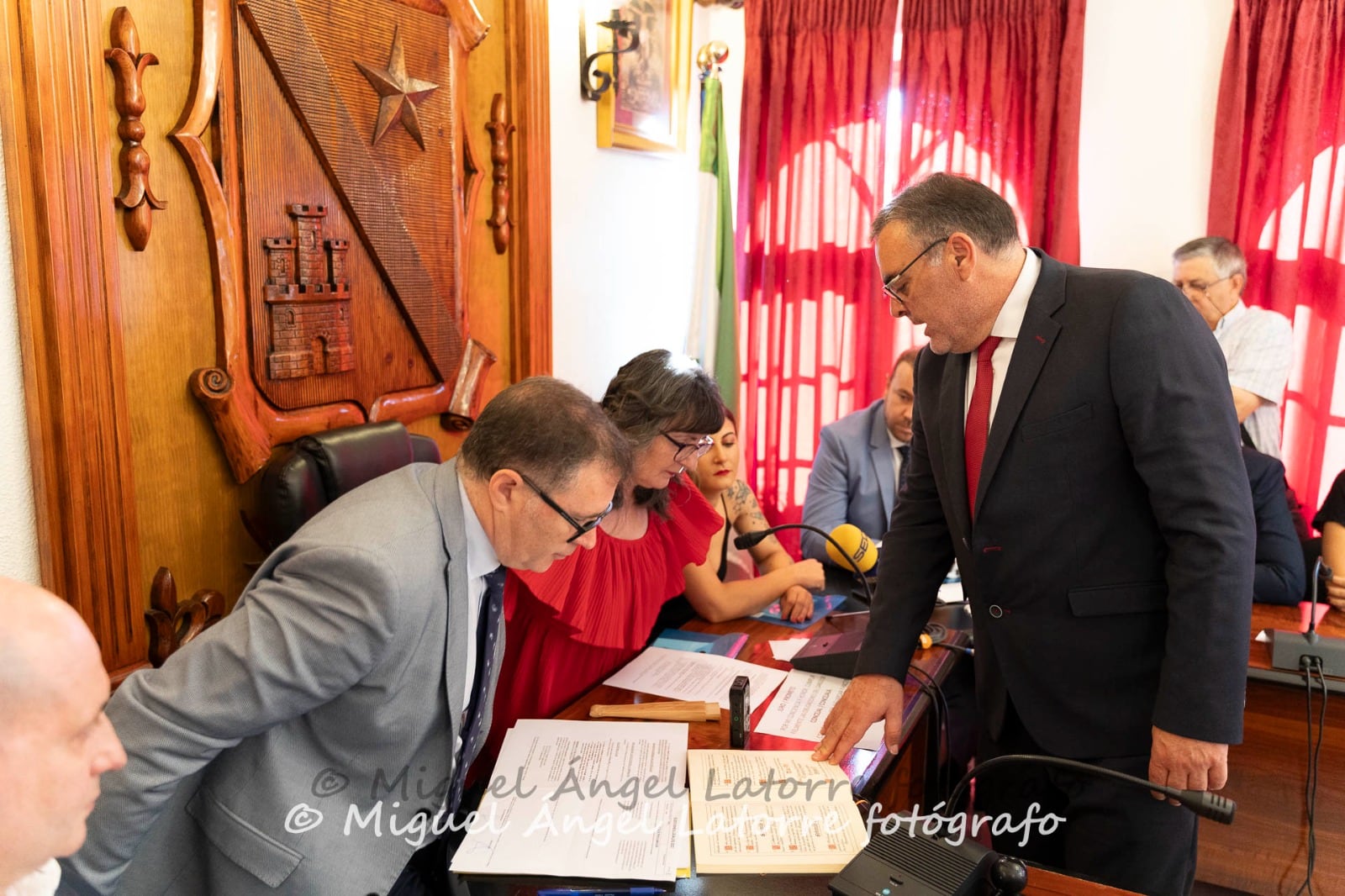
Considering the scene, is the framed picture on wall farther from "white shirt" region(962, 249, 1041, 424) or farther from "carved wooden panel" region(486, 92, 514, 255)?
"white shirt" region(962, 249, 1041, 424)

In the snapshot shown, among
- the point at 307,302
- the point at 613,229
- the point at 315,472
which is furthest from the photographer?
the point at 613,229

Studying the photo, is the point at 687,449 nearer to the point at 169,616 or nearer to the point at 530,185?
the point at 169,616

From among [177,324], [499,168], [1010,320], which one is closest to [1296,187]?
[1010,320]

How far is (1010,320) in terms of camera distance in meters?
1.74

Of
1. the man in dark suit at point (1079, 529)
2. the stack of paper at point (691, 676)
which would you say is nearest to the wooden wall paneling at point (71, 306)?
the stack of paper at point (691, 676)

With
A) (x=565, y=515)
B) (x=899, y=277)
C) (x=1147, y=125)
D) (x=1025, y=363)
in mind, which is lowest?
(x=565, y=515)

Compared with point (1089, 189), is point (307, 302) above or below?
below

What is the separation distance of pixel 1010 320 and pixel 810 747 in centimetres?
79

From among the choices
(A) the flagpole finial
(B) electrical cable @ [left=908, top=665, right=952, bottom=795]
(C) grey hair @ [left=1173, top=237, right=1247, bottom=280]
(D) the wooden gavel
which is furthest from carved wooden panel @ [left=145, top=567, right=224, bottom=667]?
(C) grey hair @ [left=1173, top=237, right=1247, bottom=280]

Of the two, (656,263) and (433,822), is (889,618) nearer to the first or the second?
(433,822)

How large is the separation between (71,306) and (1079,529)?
175 cm

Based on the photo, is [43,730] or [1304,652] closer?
[43,730]

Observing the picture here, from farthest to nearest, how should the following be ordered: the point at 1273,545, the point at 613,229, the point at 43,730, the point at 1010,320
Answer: the point at 613,229
the point at 1273,545
the point at 1010,320
the point at 43,730

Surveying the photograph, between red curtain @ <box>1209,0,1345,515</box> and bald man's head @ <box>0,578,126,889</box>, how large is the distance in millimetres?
4191
